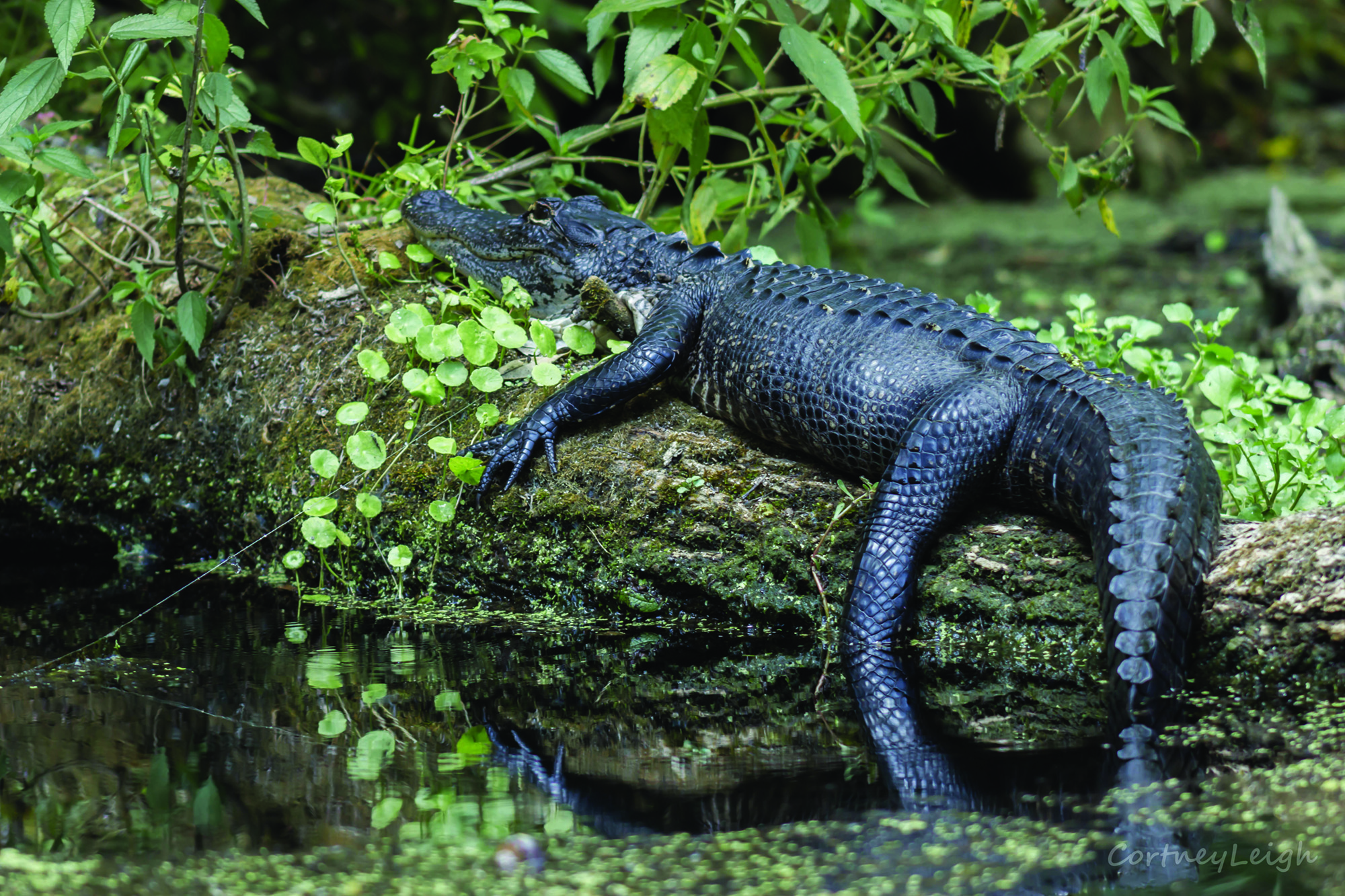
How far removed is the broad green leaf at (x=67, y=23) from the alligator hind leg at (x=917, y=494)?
199 centimetres

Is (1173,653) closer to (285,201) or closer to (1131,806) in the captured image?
(1131,806)

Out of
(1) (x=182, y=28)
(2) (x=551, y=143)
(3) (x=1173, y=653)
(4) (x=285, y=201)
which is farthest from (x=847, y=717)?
(4) (x=285, y=201)

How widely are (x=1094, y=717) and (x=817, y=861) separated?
83 cm

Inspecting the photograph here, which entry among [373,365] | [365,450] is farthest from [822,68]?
[365,450]

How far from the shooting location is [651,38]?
2854 millimetres

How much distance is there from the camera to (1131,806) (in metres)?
1.73

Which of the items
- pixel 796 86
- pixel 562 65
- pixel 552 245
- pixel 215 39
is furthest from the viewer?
pixel 796 86

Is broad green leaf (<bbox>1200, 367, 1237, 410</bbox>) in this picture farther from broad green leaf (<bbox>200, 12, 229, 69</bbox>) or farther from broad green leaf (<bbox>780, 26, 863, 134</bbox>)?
broad green leaf (<bbox>200, 12, 229, 69</bbox>)

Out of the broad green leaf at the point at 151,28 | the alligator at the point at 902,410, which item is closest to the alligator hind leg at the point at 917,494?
the alligator at the point at 902,410

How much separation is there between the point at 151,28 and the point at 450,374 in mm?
1111

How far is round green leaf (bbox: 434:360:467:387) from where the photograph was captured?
3037mm

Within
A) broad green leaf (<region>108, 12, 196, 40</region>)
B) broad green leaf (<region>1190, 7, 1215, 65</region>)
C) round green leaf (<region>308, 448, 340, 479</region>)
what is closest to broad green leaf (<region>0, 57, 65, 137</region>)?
broad green leaf (<region>108, 12, 196, 40</region>)

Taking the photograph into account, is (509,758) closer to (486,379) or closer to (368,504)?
(368,504)

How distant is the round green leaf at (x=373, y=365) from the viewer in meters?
2.93
